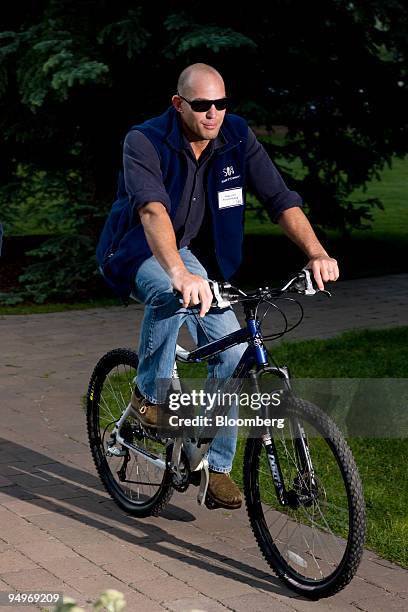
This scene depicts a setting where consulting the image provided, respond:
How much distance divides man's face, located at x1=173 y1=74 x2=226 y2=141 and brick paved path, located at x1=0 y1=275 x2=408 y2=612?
5.25 ft

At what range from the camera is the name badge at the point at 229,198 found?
4848 millimetres

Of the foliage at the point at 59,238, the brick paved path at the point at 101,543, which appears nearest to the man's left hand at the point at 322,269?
the brick paved path at the point at 101,543

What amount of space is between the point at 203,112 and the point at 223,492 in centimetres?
148

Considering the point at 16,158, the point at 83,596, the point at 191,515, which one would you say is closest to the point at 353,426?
the point at 191,515

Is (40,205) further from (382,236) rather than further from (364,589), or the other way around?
(364,589)

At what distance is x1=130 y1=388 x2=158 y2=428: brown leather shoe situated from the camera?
5180 mm

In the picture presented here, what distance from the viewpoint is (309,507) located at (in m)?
4.57

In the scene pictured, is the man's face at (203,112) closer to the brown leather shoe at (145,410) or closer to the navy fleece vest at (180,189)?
the navy fleece vest at (180,189)

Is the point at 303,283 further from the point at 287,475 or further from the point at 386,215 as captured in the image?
the point at 386,215

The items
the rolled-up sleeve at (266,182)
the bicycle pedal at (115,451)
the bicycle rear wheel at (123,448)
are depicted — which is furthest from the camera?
the bicycle pedal at (115,451)

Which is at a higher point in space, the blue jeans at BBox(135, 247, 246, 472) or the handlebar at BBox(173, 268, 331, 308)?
the handlebar at BBox(173, 268, 331, 308)

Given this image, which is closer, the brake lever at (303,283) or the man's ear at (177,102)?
the brake lever at (303,283)

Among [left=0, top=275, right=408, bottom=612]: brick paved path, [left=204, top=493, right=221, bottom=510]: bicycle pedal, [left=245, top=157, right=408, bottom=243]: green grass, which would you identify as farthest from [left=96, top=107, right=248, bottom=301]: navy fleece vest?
[left=245, top=157, right=408, bottom=243]: green grass

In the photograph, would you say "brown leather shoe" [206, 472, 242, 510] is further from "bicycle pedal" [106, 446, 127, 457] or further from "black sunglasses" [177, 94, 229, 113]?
"black sunglasses" [177, 94, 229, 113]
